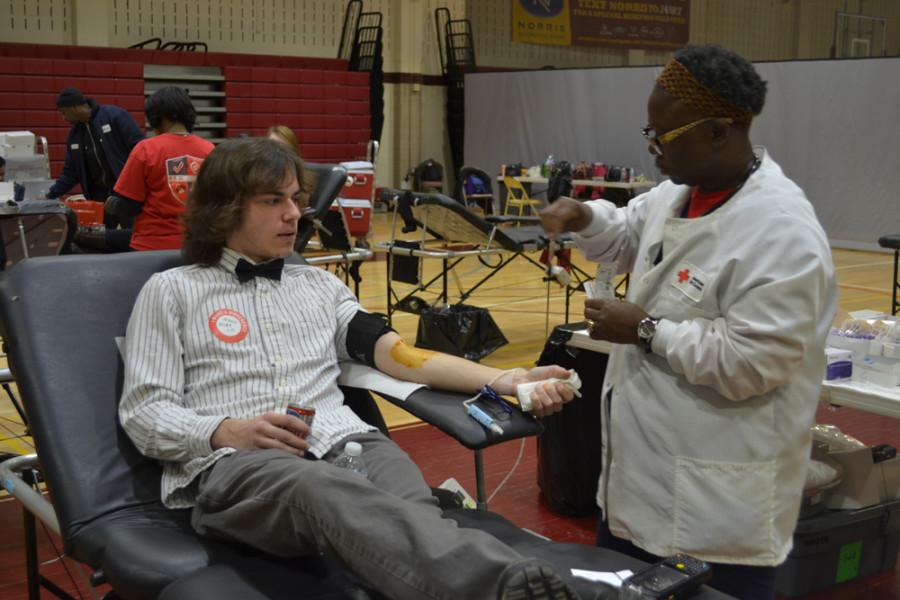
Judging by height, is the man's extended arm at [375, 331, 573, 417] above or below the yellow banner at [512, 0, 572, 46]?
below

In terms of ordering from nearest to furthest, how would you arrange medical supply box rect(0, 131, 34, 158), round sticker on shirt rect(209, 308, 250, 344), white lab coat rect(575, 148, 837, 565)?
1. white lab coat rect(575, 148, 837, 565)
2. round sticker on shirt rect(209, 308, 250, 344)
3. medical supply box rect(0, 131, 34, 158)

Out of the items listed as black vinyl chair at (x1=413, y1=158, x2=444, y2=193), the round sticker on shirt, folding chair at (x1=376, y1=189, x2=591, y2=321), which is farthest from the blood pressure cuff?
black vinyl chair at (x1=413, y1=158, x2=444, y2=193)

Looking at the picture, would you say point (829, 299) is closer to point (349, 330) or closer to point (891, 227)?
point (349, 330)

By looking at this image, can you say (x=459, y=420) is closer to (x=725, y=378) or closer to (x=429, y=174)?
(x=725, y=378)

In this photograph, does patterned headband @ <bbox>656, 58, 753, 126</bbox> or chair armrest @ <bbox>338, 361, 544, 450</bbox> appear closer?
patterned headband @ <bbox>656, 58, 753, 126</bbox>

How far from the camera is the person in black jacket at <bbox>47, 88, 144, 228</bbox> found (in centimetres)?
606

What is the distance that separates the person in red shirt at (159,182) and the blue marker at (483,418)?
2652 millimetres

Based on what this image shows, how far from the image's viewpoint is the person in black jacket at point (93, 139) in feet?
19.9

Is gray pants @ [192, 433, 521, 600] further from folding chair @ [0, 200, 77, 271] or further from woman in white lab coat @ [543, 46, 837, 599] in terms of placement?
folding chair @ [0, 200, 77, 271]

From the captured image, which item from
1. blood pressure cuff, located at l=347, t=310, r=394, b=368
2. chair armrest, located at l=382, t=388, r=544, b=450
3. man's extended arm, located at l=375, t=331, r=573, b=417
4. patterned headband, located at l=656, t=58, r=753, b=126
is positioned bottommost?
chair armrest, located at l=382, t=388, r=544, b=450

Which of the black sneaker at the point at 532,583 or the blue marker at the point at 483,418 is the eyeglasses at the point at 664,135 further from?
the black sneaker at the point at 532,583

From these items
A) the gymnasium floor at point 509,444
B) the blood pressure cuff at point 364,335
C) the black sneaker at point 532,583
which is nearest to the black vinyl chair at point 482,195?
the gymnasium floor at point 509,444

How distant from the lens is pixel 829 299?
1.75m

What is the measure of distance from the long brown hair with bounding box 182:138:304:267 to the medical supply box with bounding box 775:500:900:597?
1.59 m
